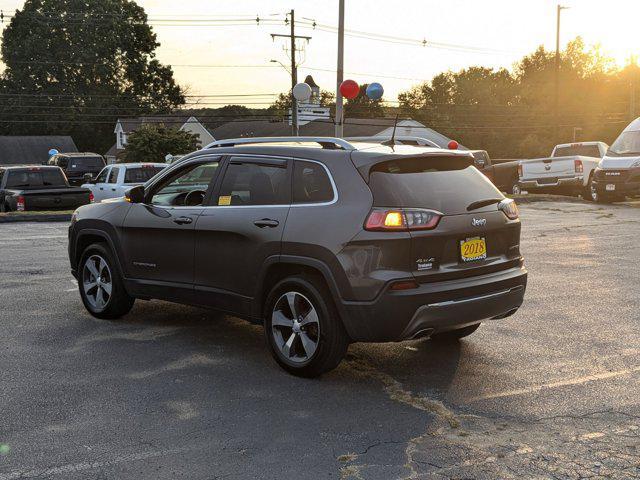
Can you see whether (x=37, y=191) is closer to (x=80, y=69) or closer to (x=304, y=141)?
(x=304, y=141)

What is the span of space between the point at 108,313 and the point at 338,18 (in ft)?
68.9

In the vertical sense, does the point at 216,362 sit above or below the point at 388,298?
below

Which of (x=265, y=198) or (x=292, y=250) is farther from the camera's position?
(x=265, y=198)

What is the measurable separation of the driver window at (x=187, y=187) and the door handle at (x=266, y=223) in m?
0.88

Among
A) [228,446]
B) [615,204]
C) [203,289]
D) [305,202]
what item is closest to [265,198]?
[305,202]

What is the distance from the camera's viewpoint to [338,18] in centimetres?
2656

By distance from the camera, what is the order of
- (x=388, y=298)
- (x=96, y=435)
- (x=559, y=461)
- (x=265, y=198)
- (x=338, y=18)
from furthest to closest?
(x=338, y=18) → (x=265, y=198) → (x=388, y=298) → (x=96, y=435) → (x=559, y=461)

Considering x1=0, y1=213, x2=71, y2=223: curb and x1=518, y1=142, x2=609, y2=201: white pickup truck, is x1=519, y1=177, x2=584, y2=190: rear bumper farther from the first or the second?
x1=0, y1=213, x2=71, y2=223: curb

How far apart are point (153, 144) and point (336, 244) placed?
4740 cm

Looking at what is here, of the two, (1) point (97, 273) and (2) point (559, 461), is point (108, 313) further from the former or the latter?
(2) point (559, 461)

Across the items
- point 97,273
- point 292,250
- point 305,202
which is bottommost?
point 97,273

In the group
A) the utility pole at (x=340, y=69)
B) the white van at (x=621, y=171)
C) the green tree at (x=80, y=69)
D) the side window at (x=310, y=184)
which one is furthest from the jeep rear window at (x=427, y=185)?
the green tree at (x=80, y=69)

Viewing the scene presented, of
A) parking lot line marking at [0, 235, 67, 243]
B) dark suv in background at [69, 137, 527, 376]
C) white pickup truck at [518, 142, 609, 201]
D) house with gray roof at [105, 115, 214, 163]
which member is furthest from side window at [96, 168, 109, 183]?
house with gray roof at [105, 115, 214, 163]

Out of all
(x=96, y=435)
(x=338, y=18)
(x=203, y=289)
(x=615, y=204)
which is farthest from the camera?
(x=338, y=18)
